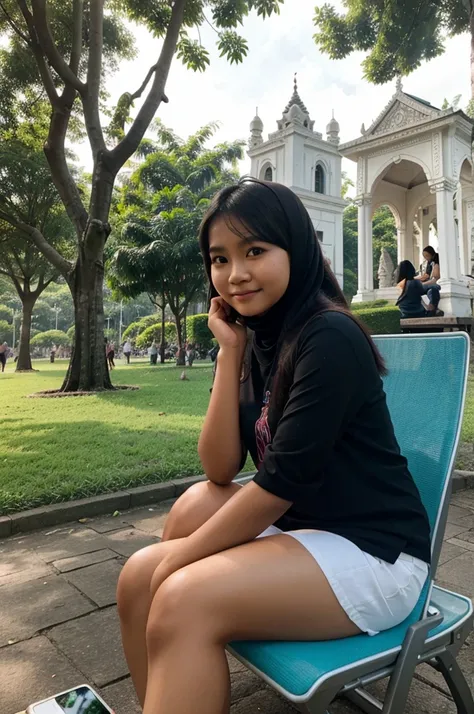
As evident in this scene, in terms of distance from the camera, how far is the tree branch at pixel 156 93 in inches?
339

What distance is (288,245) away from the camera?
1.38 metres

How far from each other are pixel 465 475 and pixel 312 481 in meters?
3.62

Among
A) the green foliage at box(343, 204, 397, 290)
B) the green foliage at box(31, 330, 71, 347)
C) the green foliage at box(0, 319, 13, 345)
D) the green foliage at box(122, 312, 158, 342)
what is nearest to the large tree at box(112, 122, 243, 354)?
the green foliage at box(343, 204, 397, 290)

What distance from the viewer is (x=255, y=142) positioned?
31.8 metres

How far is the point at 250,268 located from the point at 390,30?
36.4 feet

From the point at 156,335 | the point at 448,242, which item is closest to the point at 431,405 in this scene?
the point at 448,242

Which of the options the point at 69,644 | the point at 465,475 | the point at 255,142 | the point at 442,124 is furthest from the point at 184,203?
the point at 69,644

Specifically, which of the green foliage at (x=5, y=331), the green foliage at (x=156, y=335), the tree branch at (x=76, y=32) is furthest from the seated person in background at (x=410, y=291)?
the green foliage at (x=5, y=331)

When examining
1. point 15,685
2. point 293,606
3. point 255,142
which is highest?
point 255,142

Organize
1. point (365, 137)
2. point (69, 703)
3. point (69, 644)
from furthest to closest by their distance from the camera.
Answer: point (365, 137) < point (69, 644) < point (69, 703)

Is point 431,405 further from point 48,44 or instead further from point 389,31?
point 389,31

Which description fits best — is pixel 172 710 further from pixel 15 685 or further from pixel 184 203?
pixel 184 203

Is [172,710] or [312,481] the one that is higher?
[312,481]

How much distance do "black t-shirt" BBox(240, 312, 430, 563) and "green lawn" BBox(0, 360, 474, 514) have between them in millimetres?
353
